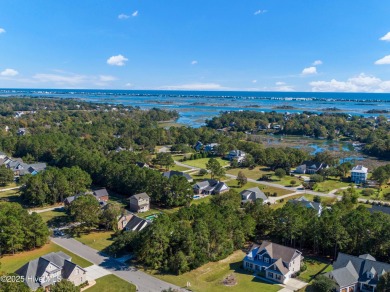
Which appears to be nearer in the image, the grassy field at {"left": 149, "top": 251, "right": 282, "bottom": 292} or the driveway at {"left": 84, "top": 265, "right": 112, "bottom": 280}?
the grassy field at {"left": 149, "top": 251, "right": 282, "bottom": 292}

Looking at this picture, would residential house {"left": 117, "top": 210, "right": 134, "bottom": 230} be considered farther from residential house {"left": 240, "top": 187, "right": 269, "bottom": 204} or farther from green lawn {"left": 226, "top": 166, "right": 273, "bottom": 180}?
green lawn {"left": 226, "top": 166, "right": 273, "bottom": 180}

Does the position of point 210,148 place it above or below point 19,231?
above

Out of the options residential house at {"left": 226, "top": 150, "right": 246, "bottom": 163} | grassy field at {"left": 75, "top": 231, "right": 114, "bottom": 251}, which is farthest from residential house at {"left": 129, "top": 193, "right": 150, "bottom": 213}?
residential house at {"left": 226, "top": 150, "right": 246, "bottom": 163}

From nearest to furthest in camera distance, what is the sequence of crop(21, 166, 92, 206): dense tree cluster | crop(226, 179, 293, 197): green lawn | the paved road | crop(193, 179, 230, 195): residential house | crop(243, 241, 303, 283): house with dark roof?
the paved road
crop(243, 241, 303, 283): house with dark roof
crop(21, 166, 92, 206): dense tree cluster
crop(193, 179, 230, 195): residential house
crop(226, 179, 293, 197): green lawn

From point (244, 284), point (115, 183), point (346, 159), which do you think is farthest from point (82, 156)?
point (346, 159)

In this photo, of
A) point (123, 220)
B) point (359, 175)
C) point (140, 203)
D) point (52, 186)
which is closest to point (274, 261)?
point (123, 220)

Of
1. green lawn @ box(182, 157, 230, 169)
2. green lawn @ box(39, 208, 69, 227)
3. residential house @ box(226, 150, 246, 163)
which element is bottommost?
green lawn @ box(39, 208, 69, 227)

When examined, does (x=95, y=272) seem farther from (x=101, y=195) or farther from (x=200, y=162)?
(x=200, y=162)

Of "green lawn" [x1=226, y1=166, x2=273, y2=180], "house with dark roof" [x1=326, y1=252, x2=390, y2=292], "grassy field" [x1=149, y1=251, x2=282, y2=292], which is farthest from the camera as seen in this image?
"green lawn" [x1=226, y1=166, x2=273, y2=180]
